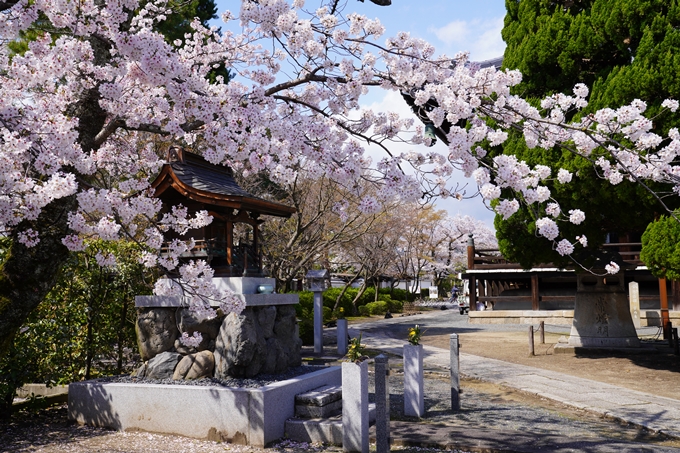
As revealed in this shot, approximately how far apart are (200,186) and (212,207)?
0.40 metres

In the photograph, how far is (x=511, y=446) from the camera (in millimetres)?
6367

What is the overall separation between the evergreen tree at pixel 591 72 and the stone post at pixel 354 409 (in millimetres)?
6334

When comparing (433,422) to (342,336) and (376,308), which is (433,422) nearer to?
(342,336)

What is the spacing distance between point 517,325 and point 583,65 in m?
13.9

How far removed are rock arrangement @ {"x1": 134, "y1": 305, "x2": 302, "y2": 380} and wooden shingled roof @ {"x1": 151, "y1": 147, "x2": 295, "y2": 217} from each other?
161 cm

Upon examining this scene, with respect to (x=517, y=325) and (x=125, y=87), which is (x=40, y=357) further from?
(x=517, y=325)

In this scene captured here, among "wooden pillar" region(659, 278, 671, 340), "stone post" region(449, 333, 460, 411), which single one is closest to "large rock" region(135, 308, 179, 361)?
"stone post" region(449, 333, 460, 411)

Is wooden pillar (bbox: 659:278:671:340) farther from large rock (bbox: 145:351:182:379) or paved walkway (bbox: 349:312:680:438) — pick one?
large rock (bbox: 145:351:182:379)

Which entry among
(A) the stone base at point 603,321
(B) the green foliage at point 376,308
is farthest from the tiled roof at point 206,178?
(B) the green foliage at point 376,308

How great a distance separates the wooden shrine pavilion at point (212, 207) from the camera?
8625mm

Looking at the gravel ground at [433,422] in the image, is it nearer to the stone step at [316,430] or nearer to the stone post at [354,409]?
the stone step at [316,430]

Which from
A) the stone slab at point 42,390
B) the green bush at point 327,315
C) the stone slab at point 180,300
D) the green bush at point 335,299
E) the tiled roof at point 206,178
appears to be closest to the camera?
the stone slab at point 180,300

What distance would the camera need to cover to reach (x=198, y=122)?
559 centimetres

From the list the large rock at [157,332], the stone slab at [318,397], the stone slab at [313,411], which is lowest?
the stone slab at [313,411]
